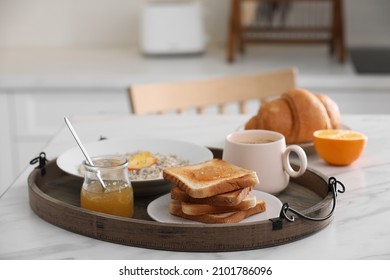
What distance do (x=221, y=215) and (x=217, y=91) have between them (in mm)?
1073

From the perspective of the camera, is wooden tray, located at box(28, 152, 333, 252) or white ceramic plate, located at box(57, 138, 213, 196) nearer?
wooden tray, located at box(28, 152, 333, 252)

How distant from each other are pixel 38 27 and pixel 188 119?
1.69 metres

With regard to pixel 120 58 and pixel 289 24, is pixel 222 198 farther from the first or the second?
pixel 289 24

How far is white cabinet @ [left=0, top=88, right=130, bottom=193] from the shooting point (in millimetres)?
2611

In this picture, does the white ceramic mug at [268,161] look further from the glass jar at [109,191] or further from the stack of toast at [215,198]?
the glass jar at [109,191]

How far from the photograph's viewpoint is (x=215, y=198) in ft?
3.35

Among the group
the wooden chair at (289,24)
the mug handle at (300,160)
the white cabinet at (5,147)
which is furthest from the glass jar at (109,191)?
the wooden chair at (289,24)

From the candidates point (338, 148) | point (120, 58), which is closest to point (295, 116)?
point (338, 148)

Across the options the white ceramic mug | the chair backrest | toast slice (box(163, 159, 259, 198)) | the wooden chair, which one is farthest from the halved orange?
the wooden chair

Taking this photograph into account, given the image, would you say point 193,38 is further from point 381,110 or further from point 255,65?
point 381,110

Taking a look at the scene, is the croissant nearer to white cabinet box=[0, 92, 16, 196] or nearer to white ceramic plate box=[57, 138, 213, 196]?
white ceramic plate box=[57, 138, 213, 196]

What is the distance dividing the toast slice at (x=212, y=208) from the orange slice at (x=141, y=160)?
24cm

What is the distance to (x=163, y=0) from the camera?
3.19 metres
